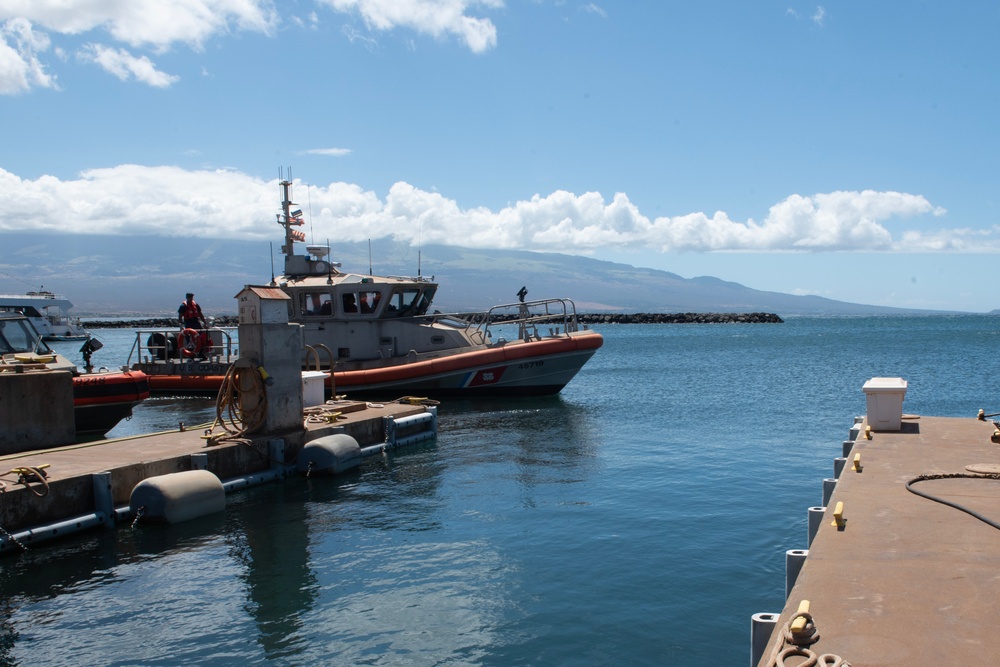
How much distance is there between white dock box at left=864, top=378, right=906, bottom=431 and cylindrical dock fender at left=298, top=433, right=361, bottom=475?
7.09 m

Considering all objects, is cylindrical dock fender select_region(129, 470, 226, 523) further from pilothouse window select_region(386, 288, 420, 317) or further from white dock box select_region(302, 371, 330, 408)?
pilothouse window select_region(386, 288, 420, 317)

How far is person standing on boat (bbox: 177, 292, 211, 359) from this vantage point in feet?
76.1

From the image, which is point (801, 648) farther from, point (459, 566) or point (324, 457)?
point (324, 457)

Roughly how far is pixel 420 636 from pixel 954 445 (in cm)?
594

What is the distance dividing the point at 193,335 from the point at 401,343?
6144mm

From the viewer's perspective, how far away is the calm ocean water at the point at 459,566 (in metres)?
6.57

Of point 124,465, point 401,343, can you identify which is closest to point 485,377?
point 401,343

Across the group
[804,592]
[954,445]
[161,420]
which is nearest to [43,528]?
[804,592]

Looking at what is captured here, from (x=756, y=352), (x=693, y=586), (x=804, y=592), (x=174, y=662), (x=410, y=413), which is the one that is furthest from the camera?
(x=756, y=352)

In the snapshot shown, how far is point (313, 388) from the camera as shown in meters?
15.4

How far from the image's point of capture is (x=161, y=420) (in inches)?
798

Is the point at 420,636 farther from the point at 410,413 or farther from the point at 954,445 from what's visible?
the point at 410,413

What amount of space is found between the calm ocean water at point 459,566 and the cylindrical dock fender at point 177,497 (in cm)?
18

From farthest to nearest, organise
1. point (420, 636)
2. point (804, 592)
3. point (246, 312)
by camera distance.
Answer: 1. point (246, 312)
2. point (420, 636)
3. point (804, 592)
